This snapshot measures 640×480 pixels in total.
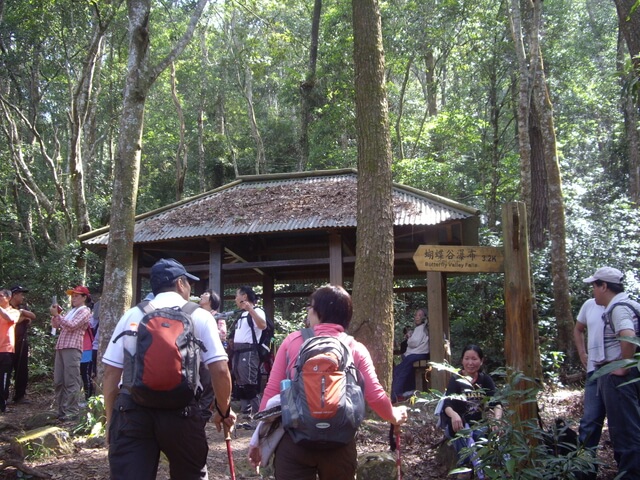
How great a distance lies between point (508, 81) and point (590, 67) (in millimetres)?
5312

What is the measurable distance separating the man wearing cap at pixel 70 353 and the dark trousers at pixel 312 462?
599cm

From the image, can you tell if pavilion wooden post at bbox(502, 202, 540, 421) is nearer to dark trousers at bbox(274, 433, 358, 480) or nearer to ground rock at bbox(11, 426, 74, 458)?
dark trousers at bbox(274, 433, 358, 480)

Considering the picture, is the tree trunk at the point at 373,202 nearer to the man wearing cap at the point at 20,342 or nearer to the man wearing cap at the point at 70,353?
the man wearing cap at the point at 70,353

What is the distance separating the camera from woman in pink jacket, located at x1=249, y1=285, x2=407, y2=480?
9.29ft

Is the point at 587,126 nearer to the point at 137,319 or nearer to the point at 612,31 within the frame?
the point at 612,31

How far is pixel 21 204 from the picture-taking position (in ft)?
67.4

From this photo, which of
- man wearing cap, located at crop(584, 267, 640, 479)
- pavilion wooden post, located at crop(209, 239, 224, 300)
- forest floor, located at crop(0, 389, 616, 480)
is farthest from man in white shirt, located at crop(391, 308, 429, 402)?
man wearing cap, located at crop(584, 267, 640, 479)

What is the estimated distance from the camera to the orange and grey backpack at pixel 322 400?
2699mm

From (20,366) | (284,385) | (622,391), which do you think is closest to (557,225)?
(622,391)

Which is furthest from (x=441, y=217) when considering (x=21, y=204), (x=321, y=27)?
(x=21, y=204)

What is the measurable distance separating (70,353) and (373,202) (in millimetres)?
4662

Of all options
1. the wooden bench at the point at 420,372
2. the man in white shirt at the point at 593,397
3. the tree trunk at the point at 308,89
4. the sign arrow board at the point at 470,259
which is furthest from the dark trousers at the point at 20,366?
the tree trunk at the point at 308,89

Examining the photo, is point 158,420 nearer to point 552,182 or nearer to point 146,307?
point 146,307

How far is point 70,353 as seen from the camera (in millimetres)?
8133
